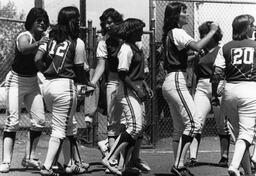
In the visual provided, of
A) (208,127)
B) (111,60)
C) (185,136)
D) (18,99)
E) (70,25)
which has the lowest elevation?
(208,127)

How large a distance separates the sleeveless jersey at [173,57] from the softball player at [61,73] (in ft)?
3.61

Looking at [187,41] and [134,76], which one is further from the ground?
[187,41]

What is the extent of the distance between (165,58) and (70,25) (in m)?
1.30

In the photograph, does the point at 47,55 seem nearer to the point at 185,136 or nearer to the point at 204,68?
the point at 185,136

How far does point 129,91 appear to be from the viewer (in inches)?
246

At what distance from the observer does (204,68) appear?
7.49 meters

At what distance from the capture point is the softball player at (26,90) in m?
6.45

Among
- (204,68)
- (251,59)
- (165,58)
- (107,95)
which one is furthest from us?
(204,68)

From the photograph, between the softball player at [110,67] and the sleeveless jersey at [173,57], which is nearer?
the sleeveless jersey at [173,57]

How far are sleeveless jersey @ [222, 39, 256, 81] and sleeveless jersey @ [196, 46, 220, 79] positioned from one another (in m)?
1.32

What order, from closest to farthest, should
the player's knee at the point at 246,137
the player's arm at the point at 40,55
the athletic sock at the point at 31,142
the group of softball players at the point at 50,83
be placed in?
1. the player's knee at the point at 246,137
2. the group of softball players at the point at 50,83
3. the player's arm at the point at 40,55
4. the athletic sock at the point at 31,142

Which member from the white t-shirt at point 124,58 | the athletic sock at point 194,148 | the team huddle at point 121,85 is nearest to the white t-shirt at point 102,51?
the team huddle at point 121,85

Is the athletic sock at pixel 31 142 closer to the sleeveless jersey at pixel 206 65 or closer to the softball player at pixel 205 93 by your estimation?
the softball player at pixel 205 93

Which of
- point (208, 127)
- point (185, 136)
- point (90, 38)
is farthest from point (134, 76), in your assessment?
point (208, 127)
